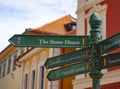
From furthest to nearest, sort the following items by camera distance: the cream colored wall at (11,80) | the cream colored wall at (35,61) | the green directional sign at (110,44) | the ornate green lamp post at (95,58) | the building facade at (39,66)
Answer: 1. the cream colored wall at (11,80)
2. the cream colored wall at (35,61)
3. the building facade at (39,66)
4. the ornate green lamp post at (95,58)
5. the green directional sign at (110,44)

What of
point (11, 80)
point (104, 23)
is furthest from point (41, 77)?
point (11, 80)

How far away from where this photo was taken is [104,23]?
559 inches

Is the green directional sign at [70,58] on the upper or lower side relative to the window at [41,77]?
lower

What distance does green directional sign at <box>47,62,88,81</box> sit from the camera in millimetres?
5440

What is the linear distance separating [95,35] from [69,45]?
47cm

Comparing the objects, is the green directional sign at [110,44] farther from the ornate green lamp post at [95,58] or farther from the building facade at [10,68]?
the building facade at [10,68]

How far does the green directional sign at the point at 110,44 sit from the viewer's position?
4973 mm

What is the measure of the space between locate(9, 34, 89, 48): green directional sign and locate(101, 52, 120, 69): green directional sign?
0.41 metres

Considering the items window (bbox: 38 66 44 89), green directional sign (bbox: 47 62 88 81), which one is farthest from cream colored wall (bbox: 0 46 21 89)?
green directional sign (bbox: 47 62 88 81)

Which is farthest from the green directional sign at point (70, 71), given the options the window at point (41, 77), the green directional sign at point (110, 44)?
the window at point (41, 77)

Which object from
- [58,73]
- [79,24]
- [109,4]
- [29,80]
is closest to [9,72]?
[29,80]

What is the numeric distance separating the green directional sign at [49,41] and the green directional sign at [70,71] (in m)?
0.32

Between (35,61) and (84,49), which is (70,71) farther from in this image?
(35,61)

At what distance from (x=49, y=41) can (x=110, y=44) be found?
0.96m
